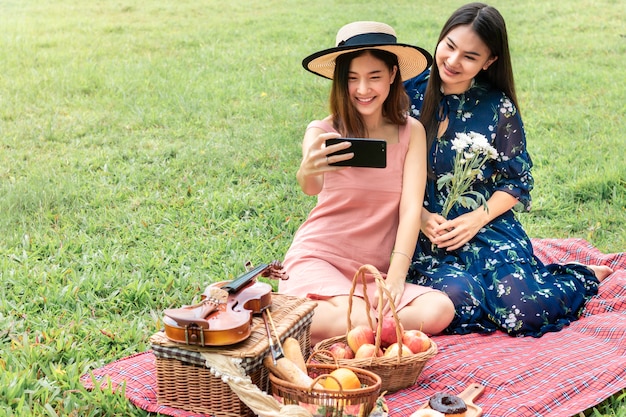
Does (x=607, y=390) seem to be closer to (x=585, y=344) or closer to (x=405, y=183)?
(x=585, y=344)

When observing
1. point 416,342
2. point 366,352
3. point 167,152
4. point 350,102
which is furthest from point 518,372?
point 167,152

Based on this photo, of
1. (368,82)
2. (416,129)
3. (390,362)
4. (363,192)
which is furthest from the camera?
(416,129)

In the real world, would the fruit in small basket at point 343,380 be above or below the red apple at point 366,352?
above

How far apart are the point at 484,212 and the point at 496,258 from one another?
26cm

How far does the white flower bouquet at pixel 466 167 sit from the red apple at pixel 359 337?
105 centimetres

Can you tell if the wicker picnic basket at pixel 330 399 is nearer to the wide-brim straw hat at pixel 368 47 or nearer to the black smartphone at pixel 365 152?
the black smartphone at pixel 365 152

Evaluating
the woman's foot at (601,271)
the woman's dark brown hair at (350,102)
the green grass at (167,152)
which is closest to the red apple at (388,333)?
the green grass at (167,152)

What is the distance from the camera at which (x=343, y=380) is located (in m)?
3.04

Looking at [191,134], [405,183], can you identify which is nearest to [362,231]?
[405,183]

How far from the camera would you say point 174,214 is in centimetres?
586

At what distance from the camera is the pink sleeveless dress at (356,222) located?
4.16 meters

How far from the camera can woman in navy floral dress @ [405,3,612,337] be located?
417cm

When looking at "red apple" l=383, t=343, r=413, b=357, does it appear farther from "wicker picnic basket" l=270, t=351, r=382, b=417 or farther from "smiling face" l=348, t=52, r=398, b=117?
"smiling face" l=348, t=52, r=398, b=117

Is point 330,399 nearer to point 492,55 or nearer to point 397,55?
point 397,55
